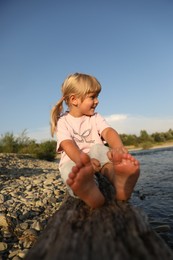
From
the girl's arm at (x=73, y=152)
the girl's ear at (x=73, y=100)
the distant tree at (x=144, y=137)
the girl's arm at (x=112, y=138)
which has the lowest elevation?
the girl's arm at (x=73, y=152)

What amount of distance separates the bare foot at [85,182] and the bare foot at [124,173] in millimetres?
216

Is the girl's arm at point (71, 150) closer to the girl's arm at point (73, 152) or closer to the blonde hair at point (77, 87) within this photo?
the girl's arm at point (73, 152)

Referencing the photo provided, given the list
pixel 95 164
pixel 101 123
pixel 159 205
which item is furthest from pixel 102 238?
pixel 159 205

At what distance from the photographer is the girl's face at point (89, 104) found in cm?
246

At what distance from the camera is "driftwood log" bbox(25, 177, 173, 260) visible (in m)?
0.93

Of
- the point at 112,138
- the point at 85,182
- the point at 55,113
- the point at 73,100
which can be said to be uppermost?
the point at 73,100

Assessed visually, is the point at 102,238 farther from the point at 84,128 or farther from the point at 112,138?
the point at 84,128

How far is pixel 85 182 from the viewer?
1.48 metres

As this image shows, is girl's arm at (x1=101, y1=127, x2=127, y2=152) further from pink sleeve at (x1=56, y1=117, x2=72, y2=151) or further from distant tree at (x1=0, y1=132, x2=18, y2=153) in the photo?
distant tree at (x1=0, y1=132, x2=18, y2=153)

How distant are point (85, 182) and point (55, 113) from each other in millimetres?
1341

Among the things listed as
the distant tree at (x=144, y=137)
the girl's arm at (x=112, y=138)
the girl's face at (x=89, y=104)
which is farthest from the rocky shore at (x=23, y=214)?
the distant tree at (x=144, y=137)

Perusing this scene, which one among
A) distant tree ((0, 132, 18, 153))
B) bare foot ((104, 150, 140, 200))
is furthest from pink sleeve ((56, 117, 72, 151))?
distant tree ((0, 132, 18, 153))

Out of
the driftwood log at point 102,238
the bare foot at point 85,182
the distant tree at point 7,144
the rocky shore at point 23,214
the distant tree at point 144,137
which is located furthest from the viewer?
the distant tree at point 144,137

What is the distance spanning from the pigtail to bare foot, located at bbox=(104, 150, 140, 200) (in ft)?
3.39
